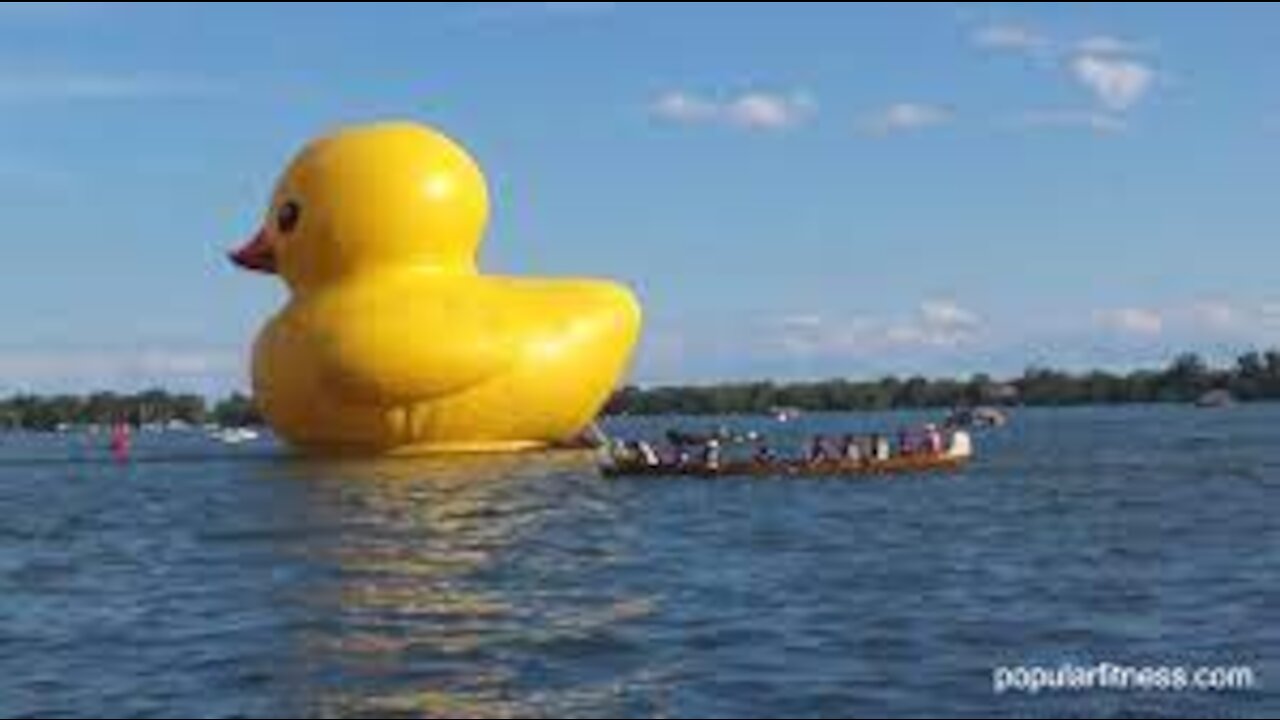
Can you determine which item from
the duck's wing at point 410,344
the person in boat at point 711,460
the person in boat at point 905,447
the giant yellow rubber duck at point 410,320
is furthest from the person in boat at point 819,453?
the duck's wing at point 410,344

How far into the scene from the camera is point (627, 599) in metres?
22.6

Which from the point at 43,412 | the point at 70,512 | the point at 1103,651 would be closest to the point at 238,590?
the point at 1103,651

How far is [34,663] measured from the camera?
19078mm

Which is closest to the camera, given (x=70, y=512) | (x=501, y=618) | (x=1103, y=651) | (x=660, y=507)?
(x=1103, y=651)

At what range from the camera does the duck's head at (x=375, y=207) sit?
48312 mm

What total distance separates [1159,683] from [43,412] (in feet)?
579

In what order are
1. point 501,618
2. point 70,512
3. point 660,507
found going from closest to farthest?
1. point 501,618
2. point 660,507
3. point 70,512

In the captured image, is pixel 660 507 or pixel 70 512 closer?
pixel 660 507

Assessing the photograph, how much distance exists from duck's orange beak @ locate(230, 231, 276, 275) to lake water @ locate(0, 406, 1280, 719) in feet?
33.1

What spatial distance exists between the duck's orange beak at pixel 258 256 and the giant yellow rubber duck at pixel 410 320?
0.29 meters

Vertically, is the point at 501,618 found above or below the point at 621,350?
below

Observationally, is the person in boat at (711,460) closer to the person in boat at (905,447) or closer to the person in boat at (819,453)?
the person in boat at (819,453)

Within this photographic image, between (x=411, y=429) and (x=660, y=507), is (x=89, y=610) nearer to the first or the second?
(x=660, y=507)

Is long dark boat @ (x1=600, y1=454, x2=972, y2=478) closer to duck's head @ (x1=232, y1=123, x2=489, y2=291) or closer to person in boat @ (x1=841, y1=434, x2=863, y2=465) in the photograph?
person in boat @ (x1=841, y1=434, x2=863, y2=465)
